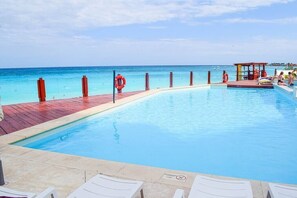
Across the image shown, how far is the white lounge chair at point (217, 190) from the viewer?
1.95m

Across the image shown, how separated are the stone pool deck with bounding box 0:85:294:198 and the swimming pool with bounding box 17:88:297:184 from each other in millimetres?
1211

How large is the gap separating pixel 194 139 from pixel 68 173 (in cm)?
343

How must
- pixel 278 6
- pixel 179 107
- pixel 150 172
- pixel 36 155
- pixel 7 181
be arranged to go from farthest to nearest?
pixel 278 6, pixel 179 107, pixel 36 155, pixel 150 172, pixel 7 181

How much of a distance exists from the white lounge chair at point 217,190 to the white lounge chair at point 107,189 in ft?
1.19

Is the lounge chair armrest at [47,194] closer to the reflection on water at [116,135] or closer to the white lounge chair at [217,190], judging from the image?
the white lounge chair at [217,190]

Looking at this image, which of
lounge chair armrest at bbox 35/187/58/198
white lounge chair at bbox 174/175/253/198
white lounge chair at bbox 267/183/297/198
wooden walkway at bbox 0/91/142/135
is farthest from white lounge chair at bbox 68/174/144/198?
wooden walkway at bbox 0/91/142/135

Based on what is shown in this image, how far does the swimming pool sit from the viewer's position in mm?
4520

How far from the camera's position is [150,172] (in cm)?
315

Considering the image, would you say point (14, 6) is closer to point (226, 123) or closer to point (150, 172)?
point (226, 123)

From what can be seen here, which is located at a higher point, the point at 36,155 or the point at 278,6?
the point at 278,6

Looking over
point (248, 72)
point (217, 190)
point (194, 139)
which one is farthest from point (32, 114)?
point (248, 72)

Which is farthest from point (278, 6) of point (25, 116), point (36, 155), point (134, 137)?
point (36, 155)

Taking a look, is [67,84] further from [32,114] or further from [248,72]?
[248,72]

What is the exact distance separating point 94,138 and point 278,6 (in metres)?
12.9
